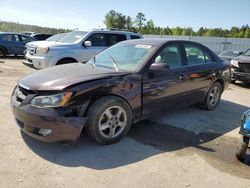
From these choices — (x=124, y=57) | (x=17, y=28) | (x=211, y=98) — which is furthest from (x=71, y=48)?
(x=17, y=28)

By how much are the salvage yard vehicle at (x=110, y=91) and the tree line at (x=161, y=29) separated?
150ft

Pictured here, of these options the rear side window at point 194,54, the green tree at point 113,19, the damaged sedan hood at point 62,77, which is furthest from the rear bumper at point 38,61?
the green tree at point 113,19

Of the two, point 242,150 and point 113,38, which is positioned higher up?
point 113,38

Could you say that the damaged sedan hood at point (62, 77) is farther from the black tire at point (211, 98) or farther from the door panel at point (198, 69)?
the black tire at point (211, 98)

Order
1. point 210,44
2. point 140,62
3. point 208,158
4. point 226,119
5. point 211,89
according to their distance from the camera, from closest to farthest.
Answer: point 208,158 → point 140,62 → point 226,119 → point 211,89 → point 210,44

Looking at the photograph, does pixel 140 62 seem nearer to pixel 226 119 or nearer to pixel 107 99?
pixel 107 99

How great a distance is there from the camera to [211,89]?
20.5 feet

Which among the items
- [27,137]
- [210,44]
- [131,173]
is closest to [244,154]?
[131,173]

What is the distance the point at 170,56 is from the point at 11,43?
44.0 feet

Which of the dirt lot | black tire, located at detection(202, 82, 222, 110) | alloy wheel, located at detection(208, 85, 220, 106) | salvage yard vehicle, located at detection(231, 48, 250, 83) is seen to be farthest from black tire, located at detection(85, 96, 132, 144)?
salvage yard vehicle, located at detection(231, 48, 250, 83)

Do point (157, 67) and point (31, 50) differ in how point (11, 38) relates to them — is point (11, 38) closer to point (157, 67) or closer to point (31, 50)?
point (31, 50)

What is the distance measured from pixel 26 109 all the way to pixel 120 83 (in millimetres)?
1374

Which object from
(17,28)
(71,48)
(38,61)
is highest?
(17,28)

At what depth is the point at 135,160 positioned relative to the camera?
12.2 ft
